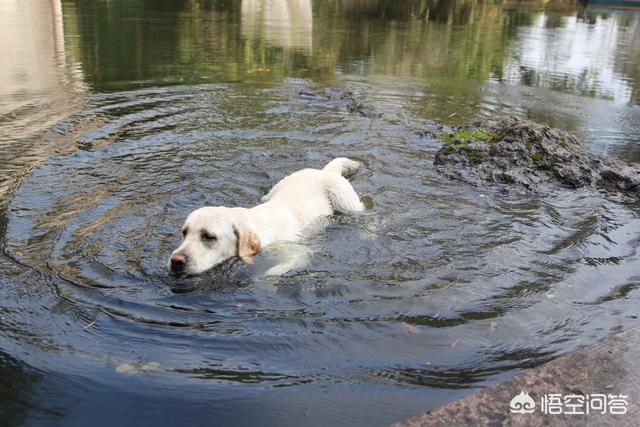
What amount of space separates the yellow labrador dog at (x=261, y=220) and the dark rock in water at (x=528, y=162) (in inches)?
90.9

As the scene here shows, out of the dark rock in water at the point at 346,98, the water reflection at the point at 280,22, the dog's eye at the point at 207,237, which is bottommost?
the dog's eye at the point at 207,237

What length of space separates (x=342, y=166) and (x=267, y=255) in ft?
8.79

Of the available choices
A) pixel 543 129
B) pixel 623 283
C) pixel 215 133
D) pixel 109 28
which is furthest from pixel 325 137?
pixel 109 28

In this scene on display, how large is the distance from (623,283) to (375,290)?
2.49 m

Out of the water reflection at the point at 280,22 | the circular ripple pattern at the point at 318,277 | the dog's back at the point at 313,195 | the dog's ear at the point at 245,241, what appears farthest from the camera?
the water reflection at the point at 280,22

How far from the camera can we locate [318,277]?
565 centimetres

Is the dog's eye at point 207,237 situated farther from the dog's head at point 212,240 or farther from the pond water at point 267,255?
the pond water at point 267,255

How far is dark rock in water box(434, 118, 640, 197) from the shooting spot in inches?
335

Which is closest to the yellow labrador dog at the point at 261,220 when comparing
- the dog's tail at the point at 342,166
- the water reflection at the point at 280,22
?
the dog's tail at the point at 342,166

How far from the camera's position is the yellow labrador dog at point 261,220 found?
18.7 feet

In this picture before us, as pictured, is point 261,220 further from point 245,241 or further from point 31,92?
point 31,92

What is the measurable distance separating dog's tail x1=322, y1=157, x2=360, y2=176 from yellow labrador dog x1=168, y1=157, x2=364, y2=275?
0.21 m

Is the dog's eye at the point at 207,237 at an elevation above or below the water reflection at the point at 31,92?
below

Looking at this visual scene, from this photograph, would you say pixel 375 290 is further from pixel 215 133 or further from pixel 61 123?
pixel 61 123
